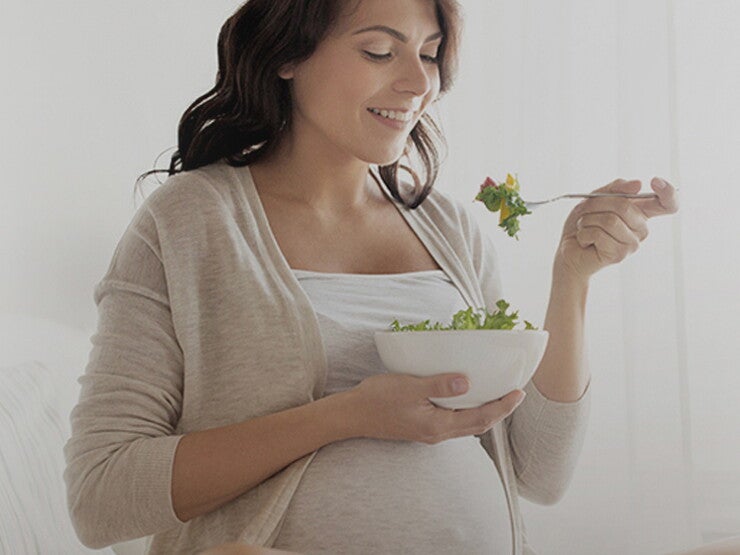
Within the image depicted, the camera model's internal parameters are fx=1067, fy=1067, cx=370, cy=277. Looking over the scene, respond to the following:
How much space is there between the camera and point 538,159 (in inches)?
102

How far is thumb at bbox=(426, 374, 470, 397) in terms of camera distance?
1.19 meters

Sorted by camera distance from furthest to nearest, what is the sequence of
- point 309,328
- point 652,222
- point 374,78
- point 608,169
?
1. point 608,169
2. point 652,222
3. point 374,78
4. point 309,328

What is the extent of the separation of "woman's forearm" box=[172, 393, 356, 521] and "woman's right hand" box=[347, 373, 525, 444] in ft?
0.09

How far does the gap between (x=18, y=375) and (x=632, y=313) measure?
1.40 m

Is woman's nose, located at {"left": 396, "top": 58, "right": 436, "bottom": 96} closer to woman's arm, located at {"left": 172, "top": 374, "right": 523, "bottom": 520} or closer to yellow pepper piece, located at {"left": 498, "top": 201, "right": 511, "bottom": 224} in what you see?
yellow pepper piece, located at {"left": 498, "top": 201, "right": 511, "bottom": 224}

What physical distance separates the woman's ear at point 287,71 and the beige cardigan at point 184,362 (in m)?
0.20

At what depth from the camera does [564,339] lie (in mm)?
1537

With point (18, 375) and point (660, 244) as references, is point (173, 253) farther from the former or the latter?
point (660, 244)

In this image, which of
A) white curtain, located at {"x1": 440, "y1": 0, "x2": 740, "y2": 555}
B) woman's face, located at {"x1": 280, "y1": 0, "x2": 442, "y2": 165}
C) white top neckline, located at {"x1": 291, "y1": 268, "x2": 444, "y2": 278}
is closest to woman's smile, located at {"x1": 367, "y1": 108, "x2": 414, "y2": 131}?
woman's face, located at {"x1": 280, "y1": 0, "x2": 442, "y2": 165}

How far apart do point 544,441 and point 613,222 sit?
1.14 feet

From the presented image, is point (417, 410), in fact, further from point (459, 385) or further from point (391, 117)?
point (391, 117)

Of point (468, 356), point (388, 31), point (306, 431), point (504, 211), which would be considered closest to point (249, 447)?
point (306, 431)

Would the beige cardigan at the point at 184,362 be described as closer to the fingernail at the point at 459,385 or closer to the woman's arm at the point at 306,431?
the woman's arm at the point at 306,431

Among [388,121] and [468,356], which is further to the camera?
[388,121]
